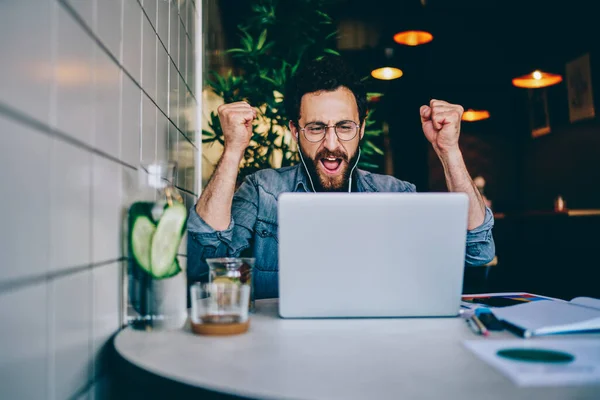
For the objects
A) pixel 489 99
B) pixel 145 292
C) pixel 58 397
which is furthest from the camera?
pixel 489 99

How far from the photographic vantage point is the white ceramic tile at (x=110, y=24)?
0.91 m

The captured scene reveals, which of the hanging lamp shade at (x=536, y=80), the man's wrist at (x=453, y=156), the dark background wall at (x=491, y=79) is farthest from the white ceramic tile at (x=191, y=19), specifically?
the hanging lamp shade at (x=536, y=80)

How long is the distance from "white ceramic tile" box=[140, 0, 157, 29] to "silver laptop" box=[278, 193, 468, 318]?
2.15 feet

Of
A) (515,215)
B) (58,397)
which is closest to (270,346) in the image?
(58,397)

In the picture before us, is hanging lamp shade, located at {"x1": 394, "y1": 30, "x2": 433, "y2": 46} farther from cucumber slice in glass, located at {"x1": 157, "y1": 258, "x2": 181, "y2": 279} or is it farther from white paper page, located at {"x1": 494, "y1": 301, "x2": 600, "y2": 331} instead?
cucumber slice in glass, located at {"x1": 157, "y1": 258, "x2": 181, "y2": 279}

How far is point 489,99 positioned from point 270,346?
23.6ft

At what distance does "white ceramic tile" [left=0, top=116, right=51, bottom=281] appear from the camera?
60cm

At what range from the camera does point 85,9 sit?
2.75 ft

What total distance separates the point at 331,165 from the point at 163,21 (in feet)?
2.53

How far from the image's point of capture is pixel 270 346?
2.73 feet

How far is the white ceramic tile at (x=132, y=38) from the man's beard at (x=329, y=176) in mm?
861

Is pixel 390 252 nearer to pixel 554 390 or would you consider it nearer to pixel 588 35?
pixel 554 390

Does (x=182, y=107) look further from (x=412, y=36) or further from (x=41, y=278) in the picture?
(x=412, y=36)

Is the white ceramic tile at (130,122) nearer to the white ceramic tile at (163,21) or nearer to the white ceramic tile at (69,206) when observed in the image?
the white ceramic tile at (69,206)
